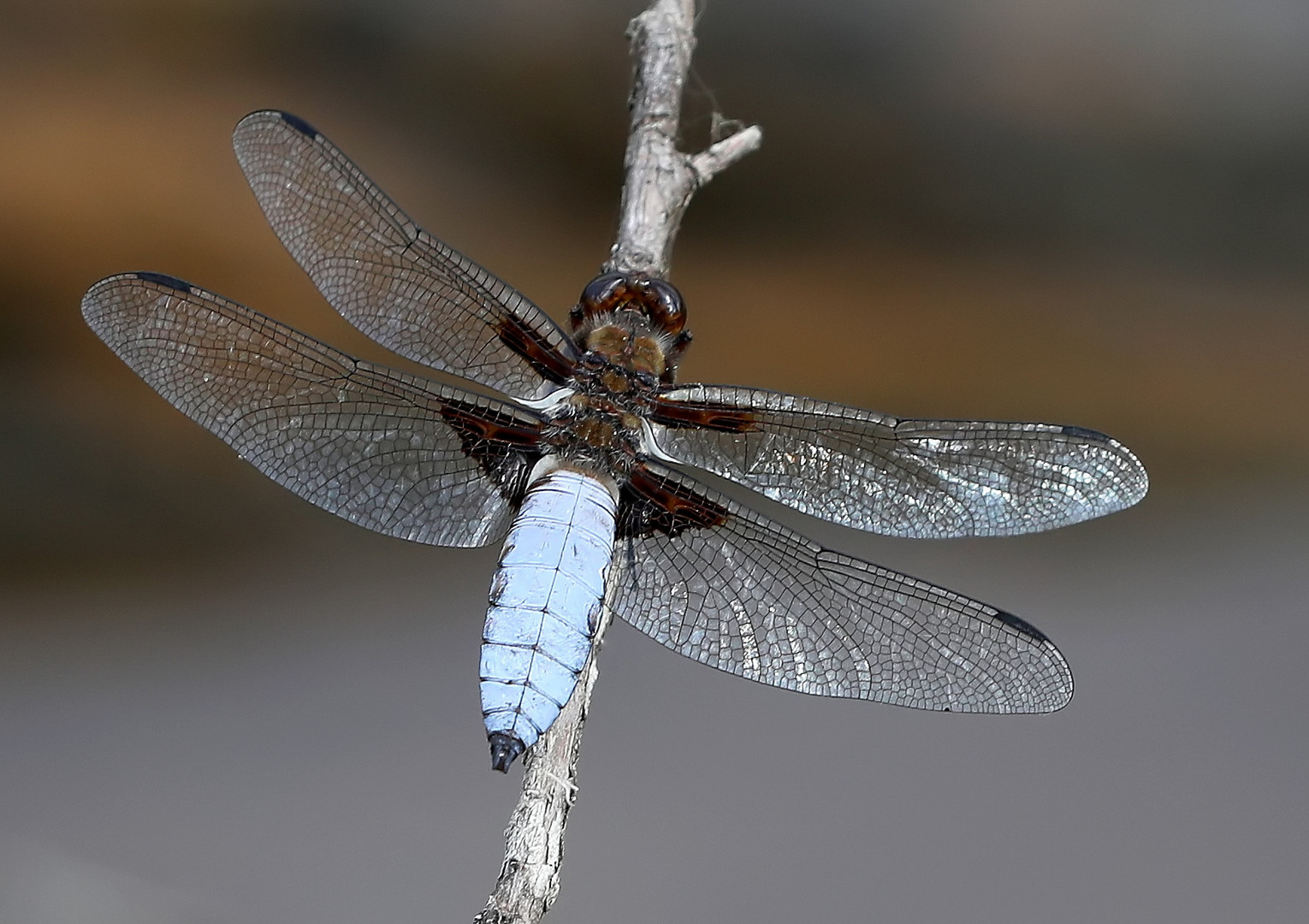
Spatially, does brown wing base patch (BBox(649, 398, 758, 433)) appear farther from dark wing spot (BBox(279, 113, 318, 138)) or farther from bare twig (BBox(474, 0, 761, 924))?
dark wing spot (BBox(279, 113, 318, 138))

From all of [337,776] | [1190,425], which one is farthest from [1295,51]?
[337,776]

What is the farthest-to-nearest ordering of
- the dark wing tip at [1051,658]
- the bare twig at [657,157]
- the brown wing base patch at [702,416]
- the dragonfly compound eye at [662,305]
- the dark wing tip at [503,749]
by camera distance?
the bare twig at [657,157] → the dragonfly compound eye at [662,305] → the brown wing base patch at [702,416] → the dark wing tip at [1051,658] → the dark wing tip at [503,749]

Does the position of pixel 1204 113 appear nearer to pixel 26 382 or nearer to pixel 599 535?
pixel 599 535

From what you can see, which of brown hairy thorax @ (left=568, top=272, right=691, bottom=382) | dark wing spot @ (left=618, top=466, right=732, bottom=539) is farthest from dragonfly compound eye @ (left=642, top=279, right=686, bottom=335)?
dark wing spot @ (left=618, top=466, right=732, bottom=539)

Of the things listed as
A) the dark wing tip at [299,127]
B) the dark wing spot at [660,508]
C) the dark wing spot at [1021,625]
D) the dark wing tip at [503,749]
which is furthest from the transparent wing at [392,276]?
the dark wing spot at [1021,625]

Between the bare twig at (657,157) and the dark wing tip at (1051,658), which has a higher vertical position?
the bare twig at (657,157)

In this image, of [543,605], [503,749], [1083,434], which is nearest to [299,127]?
[543,605]

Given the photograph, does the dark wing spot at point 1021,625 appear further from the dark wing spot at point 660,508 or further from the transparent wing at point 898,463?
the dark wing spot at point 660,508

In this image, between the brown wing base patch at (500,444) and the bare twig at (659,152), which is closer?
the brown wing base patch at (500,444)
